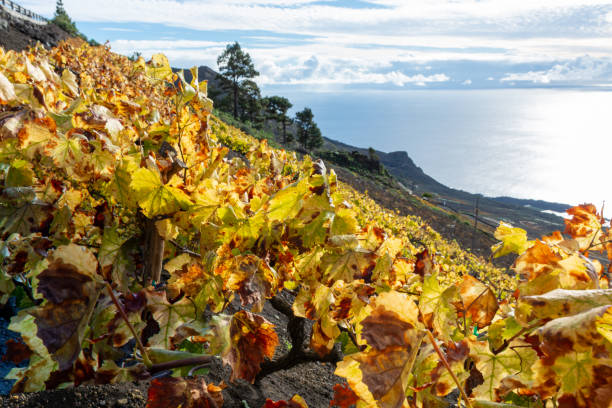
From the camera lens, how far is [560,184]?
180375 millimetres

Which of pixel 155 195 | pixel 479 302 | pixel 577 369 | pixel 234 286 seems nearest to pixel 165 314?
pixel 234 286

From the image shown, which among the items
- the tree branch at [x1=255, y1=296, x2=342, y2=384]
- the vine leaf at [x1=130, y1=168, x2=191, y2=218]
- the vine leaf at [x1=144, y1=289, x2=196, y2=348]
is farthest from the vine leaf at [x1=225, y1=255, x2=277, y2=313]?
the tree branch at [x1=255, y1=296, x2=342, y2=384]

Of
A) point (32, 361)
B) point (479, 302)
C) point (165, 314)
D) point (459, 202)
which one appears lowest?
point (459, 202)

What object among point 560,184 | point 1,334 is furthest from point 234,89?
point 560,184

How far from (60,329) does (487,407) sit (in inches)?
37.5

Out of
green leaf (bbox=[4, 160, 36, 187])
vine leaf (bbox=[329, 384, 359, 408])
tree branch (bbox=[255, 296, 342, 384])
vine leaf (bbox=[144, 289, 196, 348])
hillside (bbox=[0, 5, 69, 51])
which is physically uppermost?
hillside (bbox=[0, 5, 69, 51])

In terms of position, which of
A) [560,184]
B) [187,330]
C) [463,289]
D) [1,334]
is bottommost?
[560,184]

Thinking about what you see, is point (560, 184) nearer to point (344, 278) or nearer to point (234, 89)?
point (234, 89)

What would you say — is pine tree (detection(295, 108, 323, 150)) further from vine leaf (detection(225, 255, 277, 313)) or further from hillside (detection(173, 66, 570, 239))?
vine leaf (detection(225, 255, 277, 313))

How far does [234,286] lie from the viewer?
1096mm

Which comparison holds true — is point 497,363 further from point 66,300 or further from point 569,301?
point 66,300

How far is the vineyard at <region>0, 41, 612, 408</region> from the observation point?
70 centimetres

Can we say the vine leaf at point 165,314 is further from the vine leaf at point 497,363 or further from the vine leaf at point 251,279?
the vine leaf at point 497,363

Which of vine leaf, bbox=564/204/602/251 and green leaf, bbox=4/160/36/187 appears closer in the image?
vine leaf, bbox=564/204/602/251
